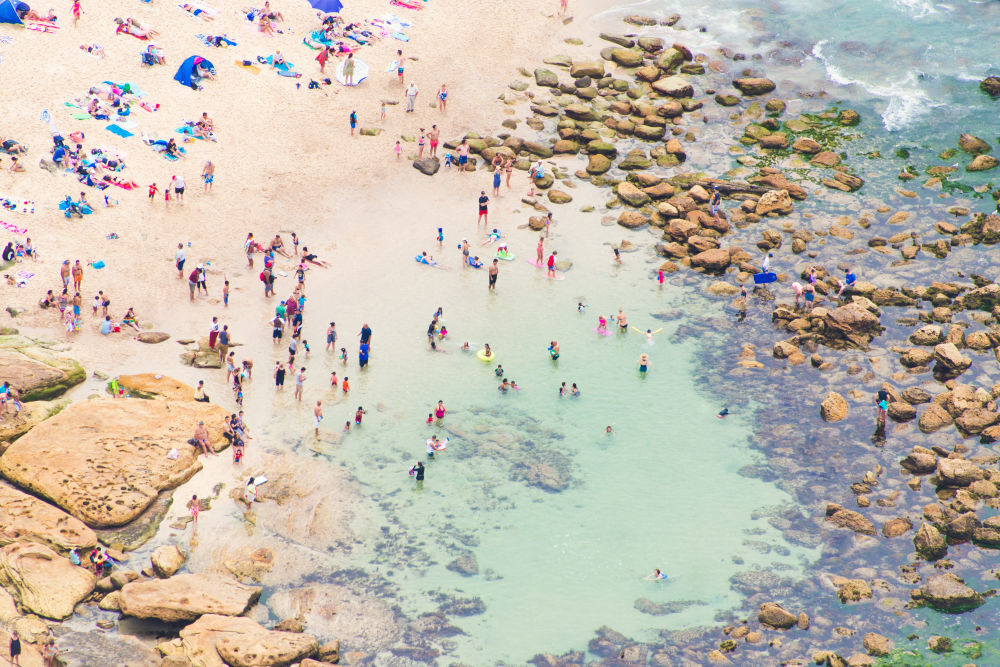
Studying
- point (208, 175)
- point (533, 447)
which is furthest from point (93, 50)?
point (533, 447)

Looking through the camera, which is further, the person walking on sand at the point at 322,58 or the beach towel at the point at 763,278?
the person walking on sand at the point at 322,58

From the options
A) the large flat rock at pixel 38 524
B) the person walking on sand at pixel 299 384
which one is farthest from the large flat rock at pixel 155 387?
the large flat rock at pixel 38 524

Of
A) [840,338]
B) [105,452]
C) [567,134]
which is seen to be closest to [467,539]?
[105,452]

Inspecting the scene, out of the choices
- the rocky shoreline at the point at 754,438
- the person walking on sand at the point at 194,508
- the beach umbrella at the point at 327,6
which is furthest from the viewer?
the beach umbrella at the point at 327,6

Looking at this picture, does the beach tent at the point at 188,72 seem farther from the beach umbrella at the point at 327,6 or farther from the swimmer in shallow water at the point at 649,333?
the swimmer in shallow water at the point at 649,333

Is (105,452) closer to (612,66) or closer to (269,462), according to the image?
(269,462)

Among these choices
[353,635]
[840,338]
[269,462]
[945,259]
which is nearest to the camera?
[353,635]
